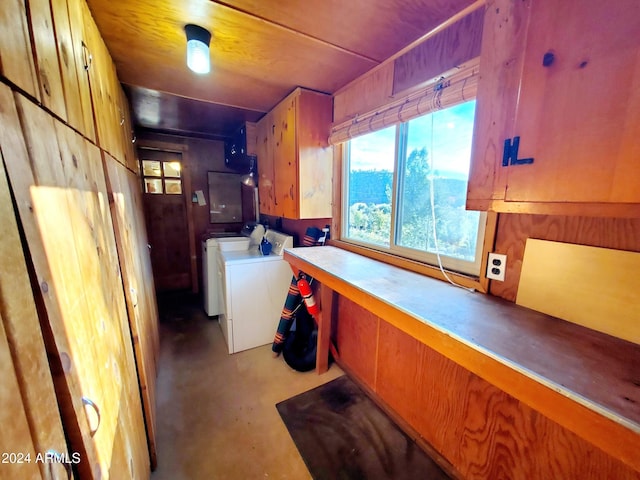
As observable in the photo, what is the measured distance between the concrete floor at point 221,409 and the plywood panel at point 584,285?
56.8 inches

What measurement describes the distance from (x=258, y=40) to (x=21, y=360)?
61.5 inches

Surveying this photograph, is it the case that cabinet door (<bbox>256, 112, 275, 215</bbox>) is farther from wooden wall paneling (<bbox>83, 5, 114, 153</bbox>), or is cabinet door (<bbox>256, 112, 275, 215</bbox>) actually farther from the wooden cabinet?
the wooden cabinet

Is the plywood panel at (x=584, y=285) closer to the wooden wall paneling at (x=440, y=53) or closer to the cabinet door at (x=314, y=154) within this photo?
the wooden wall paneling at (x=440, y=53)

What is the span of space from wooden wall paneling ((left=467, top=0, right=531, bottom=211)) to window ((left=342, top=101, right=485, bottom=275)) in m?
0.31

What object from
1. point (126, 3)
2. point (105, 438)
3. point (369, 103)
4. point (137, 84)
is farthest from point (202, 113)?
point (105, 438)

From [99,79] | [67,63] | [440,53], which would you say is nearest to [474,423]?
[440,53]

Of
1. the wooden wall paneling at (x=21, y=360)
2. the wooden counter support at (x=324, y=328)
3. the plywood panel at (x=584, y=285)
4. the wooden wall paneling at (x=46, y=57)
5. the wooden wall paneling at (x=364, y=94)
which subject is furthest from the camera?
the wooden counter support at (x=324, y=328)

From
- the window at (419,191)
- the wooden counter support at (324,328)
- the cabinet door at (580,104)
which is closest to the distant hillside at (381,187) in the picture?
the window at (419,191)

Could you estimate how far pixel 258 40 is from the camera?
1325 mm

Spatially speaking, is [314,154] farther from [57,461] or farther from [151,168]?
[151,168]

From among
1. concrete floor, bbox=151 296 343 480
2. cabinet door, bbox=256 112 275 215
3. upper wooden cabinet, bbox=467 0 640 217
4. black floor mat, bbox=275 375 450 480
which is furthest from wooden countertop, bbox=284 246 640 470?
cabinet door, bbox=256 112 275 215

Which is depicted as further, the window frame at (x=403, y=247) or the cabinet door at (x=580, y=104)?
the window frame at (x=403, y=247)

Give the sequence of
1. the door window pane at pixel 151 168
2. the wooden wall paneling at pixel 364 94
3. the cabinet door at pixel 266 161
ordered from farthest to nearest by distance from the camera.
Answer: the door window pane at pixel 151 168 < the cabinet door at pixel 266 161 < the wooden wall paneling at pixel 364 94

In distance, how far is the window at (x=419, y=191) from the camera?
4.12ft
